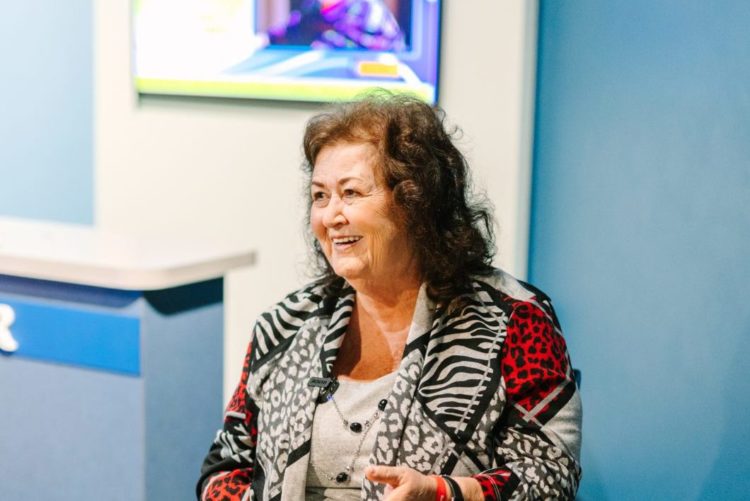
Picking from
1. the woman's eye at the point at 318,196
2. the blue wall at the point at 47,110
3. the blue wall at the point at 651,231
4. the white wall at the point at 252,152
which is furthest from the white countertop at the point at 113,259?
the blue wall at the point at 47,110

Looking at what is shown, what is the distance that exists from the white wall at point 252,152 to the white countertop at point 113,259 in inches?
45.3

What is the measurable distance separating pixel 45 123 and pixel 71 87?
0.77ft

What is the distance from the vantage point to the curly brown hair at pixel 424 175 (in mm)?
1864

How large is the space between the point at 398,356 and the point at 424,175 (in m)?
0.35

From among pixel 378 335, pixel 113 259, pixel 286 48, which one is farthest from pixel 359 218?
pixel 286 48

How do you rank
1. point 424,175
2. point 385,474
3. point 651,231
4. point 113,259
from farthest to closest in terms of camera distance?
point 651,231
point 113,259
point 424,175
point 385,474

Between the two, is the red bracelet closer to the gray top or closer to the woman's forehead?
the gray top

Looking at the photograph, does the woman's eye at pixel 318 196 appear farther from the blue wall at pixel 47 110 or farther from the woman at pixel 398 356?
the blue wall at pixel 47 110

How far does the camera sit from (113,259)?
227cm

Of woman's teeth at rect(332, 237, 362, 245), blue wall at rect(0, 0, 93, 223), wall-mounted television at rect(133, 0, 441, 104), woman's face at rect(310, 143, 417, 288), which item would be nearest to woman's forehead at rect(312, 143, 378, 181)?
woman's face at rect(310, 143, 417, 288)

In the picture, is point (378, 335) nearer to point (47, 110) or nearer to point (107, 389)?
point (107, 389)

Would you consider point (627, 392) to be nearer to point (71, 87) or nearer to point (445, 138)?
point (445, 138)

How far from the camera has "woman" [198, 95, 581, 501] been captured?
5.79ft

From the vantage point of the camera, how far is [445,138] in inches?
76.4
